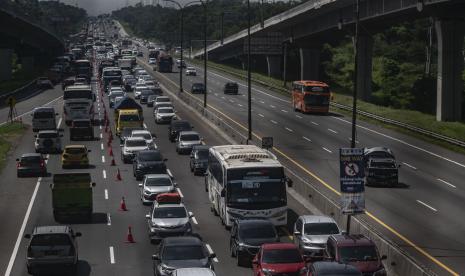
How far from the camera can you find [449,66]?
3137 inches

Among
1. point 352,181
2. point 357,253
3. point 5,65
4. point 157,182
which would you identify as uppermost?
point 352,181

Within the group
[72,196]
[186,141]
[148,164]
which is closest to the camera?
[72,196]

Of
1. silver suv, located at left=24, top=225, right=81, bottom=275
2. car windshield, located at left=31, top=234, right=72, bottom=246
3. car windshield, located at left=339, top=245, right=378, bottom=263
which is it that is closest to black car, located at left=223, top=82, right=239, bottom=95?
silver suv, located at left=24, top=225, right=81, bottom=275

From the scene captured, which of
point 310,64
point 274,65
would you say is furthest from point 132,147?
point 274,65

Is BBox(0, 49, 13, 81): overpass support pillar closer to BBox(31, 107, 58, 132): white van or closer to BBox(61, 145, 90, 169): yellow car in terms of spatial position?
BBox(31, 107, 58, 132): white van

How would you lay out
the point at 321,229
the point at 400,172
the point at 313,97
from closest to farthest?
1. the point at 321,229
2. the point at 400,172
3. the point at 313,97

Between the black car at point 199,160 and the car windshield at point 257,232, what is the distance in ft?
72.9

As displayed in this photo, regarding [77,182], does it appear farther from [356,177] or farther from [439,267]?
[439,267]

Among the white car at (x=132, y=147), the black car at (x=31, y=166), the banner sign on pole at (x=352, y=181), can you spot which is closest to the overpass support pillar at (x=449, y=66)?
the white car at (x=132, y=147)

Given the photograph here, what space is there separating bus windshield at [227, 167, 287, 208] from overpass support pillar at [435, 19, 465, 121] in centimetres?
4369

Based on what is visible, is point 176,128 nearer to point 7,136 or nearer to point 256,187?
point 7,136

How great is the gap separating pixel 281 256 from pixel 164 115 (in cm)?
5568

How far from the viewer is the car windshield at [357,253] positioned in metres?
29.0

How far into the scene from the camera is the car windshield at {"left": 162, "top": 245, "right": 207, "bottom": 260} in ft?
98.5
